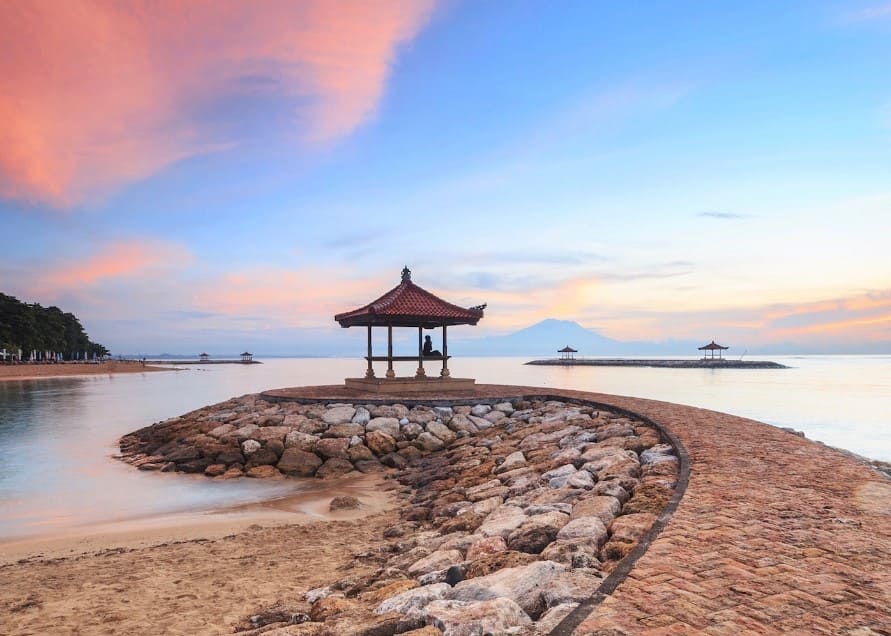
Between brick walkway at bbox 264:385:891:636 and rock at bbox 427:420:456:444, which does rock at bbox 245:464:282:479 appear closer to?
rock at bbox 427:420:456:444

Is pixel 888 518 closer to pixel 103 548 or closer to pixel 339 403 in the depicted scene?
pixel 103 548

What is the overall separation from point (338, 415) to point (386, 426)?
1341mm

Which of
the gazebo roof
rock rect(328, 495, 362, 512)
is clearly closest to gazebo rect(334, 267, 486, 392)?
the gazebo roof

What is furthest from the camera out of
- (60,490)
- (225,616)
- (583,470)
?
(60,490)

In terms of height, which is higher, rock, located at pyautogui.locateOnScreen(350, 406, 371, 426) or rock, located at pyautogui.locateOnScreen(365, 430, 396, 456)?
rock, located at pyautogui.locateOnScreen(350, 406, 371, 426)

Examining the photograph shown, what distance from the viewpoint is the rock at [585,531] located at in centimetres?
474

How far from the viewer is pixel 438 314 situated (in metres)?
17.8

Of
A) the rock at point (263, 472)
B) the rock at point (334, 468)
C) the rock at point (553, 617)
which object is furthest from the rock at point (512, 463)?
the rock at point (553, 617)

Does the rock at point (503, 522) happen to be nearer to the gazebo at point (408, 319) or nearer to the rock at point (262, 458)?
the rock at point (262, 458)

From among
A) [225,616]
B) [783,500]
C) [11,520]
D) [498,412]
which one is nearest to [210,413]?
[11,520]

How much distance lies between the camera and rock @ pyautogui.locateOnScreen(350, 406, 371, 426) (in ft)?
45.2

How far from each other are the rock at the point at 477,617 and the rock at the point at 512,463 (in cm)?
546

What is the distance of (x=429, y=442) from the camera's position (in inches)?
518

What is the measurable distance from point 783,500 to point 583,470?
8.58 ft
